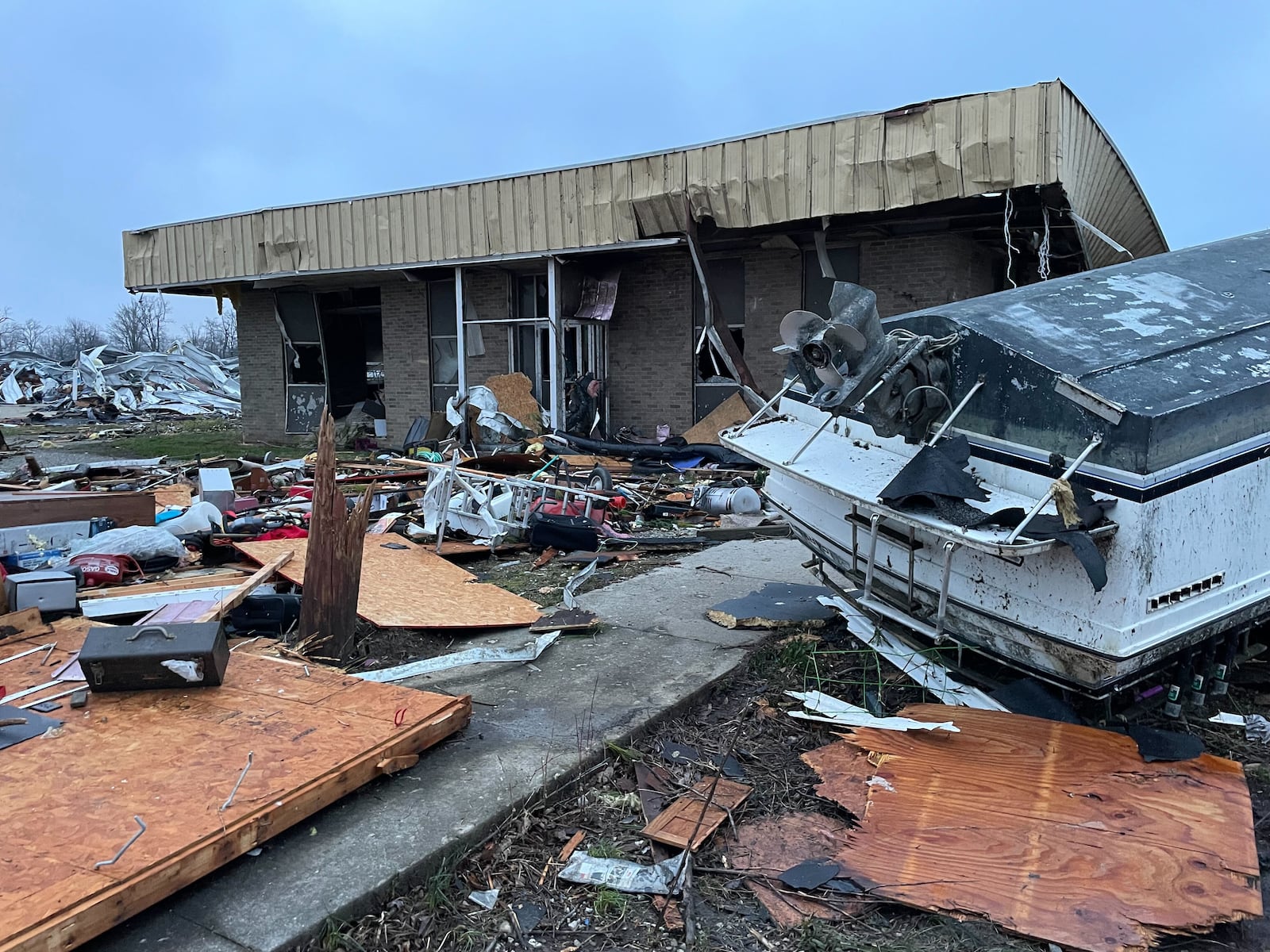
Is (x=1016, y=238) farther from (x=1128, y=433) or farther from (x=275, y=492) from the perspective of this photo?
(x=275, y=492)

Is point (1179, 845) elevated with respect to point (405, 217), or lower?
lower

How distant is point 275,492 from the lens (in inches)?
379

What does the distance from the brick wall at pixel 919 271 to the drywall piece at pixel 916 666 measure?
22.4 feet

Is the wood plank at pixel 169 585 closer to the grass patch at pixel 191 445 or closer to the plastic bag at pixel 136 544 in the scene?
the plastic bag at pixel 136 544

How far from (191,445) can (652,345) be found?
10550mm

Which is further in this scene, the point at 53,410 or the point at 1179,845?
the point at 53,410

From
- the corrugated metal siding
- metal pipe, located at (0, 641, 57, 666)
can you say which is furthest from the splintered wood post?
the corrugated metal siding

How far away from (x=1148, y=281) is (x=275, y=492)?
872 centimetres

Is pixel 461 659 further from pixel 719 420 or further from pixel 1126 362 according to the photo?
pixel 719 420

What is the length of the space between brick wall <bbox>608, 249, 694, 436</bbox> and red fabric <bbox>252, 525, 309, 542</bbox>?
255 inches

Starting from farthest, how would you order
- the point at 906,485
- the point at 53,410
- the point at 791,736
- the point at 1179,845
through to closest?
1. the point at 53,410
2. the point at 791,736
3. the point at 906,485
4. the point at 1179,845

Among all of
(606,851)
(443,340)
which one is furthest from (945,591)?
(443,340)

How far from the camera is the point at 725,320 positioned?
12.1 m

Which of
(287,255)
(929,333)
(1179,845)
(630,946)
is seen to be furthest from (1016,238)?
(287,255)
